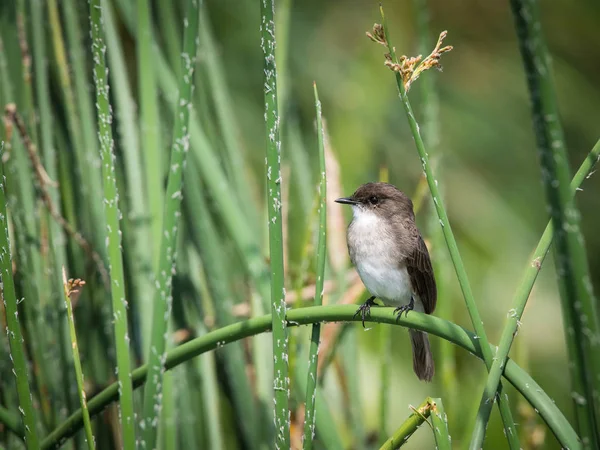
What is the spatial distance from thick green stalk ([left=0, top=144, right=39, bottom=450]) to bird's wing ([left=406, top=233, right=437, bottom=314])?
1.26m

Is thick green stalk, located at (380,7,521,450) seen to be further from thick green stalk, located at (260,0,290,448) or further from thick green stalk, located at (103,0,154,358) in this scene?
thick green stalk, located at (103,0,154,358)

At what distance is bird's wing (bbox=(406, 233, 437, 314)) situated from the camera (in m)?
2.26

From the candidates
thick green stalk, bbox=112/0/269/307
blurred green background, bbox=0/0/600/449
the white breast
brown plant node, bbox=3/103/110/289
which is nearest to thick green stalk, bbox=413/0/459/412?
blurred green background, bbox=0/0/600/449

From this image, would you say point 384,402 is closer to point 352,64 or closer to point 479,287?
point 479,287

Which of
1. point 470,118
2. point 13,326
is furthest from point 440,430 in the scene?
point 470,118

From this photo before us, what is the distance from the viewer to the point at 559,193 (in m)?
0.91

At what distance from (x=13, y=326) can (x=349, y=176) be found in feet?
5.88

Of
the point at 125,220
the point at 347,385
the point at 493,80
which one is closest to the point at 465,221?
the point at 493,80

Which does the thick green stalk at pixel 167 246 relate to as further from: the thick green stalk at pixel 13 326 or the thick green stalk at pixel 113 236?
the thick green stalk at pixel 13 326

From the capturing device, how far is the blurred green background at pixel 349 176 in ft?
6.35

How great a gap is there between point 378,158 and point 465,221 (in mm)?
531

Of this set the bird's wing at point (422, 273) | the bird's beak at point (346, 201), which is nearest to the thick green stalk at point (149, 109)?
the bird's beak at point (346, 201)

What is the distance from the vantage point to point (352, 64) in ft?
12.2

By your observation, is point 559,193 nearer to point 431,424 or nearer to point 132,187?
point 431,424
